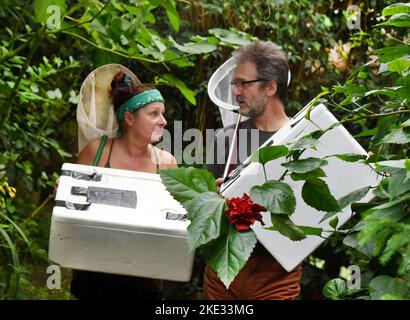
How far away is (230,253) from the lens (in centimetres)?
198

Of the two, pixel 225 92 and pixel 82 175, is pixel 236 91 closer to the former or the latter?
pixel 225 92

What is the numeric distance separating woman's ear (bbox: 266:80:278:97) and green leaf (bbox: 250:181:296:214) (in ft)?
6.05

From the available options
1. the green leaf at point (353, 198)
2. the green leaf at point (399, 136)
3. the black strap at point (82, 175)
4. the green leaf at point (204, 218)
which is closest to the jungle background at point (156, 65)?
the black strap at point (82, 175)

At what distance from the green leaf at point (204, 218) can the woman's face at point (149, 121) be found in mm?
1657

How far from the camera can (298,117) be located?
10.5ft

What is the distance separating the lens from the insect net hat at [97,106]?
3.69 meters

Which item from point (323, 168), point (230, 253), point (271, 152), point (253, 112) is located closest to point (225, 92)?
point (253, 112)

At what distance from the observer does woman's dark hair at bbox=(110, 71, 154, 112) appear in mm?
3703

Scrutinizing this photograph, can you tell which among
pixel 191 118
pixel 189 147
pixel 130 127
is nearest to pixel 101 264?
pixel 130 127

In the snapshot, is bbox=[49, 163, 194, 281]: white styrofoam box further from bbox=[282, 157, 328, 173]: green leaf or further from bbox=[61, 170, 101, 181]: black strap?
bbox=[282, 157, 328, 173]: green leaf
